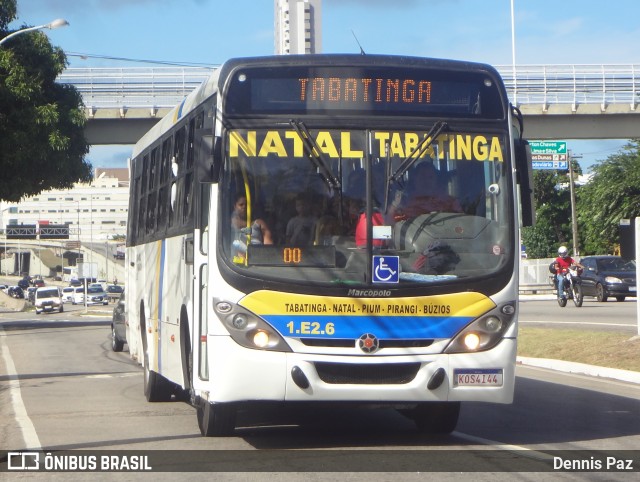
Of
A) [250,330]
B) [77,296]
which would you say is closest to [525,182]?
[250,330]

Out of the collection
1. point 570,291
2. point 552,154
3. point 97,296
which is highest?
point 552,154

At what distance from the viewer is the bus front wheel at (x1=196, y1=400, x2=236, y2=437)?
10.0m

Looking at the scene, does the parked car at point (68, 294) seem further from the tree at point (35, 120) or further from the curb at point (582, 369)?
the curb at point (582, 369)

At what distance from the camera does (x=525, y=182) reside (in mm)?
9906

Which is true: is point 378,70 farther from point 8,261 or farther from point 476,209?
point 8,261

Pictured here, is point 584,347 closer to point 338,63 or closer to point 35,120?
point 338,63

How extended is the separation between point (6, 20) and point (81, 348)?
56.0 feet

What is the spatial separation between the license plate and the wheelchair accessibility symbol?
0.93 m

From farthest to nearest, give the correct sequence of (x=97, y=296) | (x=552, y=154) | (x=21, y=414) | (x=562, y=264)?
(x=97, y=296) → (x=552, y=154) → (x=562, y=264) → (x=21, y=414)

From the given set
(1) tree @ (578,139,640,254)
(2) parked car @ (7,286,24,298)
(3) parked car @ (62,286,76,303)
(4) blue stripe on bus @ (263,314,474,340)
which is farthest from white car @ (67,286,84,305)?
(4) blue stripe on bus @ (263,314,474,340)

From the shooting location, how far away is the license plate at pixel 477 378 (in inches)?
370

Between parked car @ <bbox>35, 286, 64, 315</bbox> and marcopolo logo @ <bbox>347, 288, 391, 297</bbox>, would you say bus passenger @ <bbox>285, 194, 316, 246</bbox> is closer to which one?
marcopolo logo @ <bbox>347, 288, 391, 297</bbox>

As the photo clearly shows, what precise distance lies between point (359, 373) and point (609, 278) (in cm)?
2959

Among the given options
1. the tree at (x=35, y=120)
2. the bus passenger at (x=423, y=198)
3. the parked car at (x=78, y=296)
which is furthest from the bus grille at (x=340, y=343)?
the parked car at (x=78, y=296)
